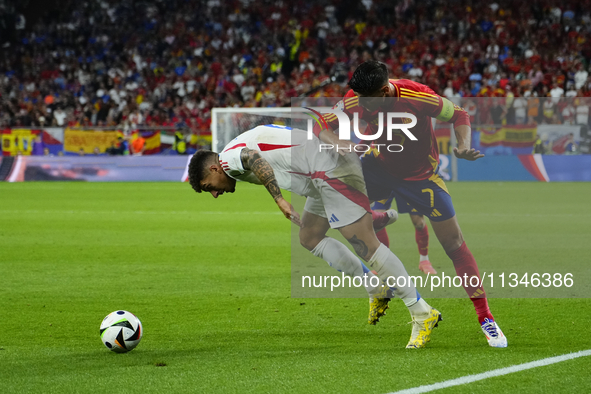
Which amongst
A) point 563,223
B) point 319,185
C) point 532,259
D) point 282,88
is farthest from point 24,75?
point 319,185

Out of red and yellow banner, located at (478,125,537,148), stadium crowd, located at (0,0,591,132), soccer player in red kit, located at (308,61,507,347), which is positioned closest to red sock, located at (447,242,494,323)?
soccer player in red kit, located at (308,61,507,347)

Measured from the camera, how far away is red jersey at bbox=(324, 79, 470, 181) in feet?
16.7

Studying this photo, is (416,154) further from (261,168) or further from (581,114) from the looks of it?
(581,114)

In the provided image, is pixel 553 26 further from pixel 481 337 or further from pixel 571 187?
pixel 481 337

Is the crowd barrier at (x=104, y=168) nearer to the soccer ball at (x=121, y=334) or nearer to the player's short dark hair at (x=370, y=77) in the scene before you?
the soccer ball at (x=121, y=334)

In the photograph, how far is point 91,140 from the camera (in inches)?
901

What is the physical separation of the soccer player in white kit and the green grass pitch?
357 millimetres

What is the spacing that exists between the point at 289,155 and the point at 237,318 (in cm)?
165

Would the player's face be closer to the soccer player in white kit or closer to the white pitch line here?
the soccer player in white kit

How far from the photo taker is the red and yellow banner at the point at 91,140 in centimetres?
2283

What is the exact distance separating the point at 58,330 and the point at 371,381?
2612mm

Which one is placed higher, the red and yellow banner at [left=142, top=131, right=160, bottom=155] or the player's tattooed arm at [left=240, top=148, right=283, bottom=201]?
the player's tattooed arm at [left=240, top=148, right=283, bottom=201]

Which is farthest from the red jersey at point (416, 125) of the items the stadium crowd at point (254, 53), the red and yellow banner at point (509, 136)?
the stadium crowd at point (254, 53)

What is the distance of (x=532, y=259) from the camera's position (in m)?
8.76
